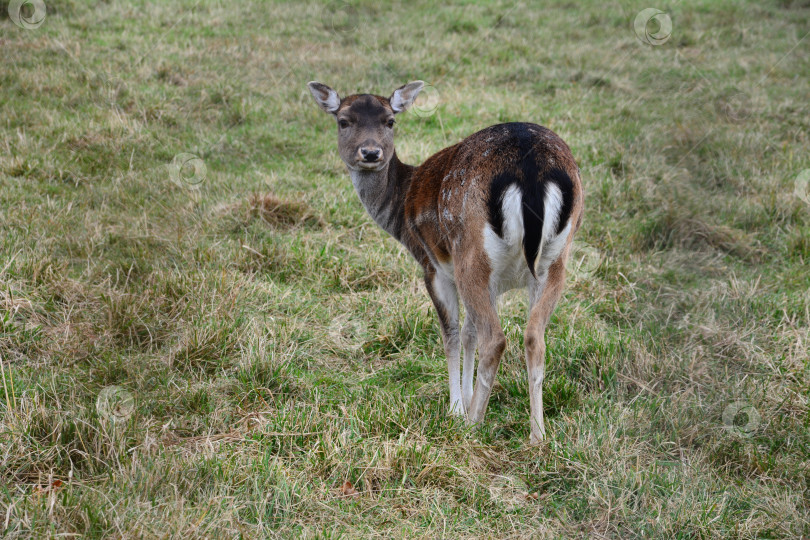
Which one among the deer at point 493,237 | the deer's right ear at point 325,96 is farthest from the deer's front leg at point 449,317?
the deer's right ear at point 325,96

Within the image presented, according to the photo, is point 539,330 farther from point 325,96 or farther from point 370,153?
point 325,96

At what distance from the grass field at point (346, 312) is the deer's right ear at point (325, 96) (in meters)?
1.15

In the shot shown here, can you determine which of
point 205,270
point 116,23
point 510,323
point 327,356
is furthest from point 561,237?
point 116,23

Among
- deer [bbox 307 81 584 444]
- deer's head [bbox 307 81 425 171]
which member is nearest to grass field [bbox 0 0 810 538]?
deer [bbox 307 81 584 444]

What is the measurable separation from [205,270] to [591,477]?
3.01 meters

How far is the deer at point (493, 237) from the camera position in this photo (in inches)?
136

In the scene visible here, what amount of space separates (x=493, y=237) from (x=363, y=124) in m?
1.57

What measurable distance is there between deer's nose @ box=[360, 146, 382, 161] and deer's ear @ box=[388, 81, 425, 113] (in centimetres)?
57

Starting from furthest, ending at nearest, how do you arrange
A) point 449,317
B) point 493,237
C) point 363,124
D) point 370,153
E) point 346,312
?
1. point 346,312
2. point 363,124
3. point 370,153
4. point 449,317
5. point 493,237


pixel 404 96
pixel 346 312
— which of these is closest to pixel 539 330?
pixel 346 312

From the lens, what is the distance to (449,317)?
13.9 feet

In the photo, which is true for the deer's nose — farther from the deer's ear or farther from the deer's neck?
the deer's ear

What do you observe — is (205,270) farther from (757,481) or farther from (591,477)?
(757,481)

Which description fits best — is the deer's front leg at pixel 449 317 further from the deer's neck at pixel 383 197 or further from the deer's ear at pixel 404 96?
the deer's ear at pixel 404 96
